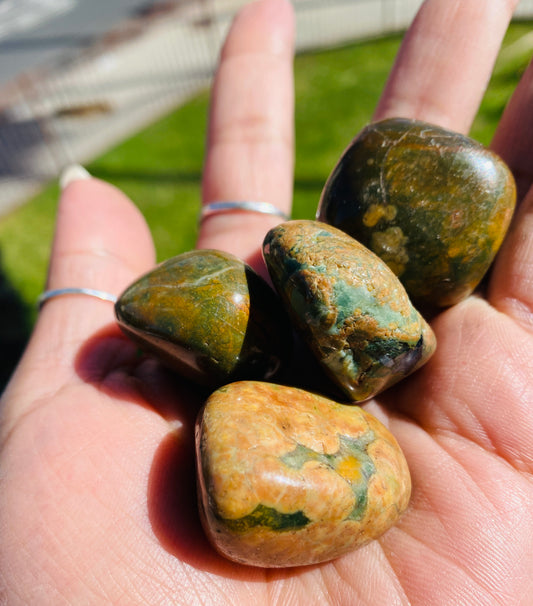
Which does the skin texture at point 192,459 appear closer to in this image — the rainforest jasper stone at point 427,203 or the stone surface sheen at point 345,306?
the rainforest jasper stone at point 427,203

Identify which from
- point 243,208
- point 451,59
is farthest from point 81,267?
point 451,59

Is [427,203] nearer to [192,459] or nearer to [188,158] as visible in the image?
[192,459]

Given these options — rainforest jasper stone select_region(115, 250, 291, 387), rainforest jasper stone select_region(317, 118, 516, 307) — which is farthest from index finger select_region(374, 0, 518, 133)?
rainforest jasper stone select_region(115, 250, 291, 387)

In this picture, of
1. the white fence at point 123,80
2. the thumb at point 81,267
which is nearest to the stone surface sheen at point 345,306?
the thumb at point 81,267

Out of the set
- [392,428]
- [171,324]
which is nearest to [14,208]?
[171,324]

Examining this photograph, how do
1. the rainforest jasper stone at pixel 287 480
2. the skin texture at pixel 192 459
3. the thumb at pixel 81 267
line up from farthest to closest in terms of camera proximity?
1. the thumb at pixel 81 267
2. the skin texture at pixel 192 459
3. the rainforest jasper stone at pixel 287 480
